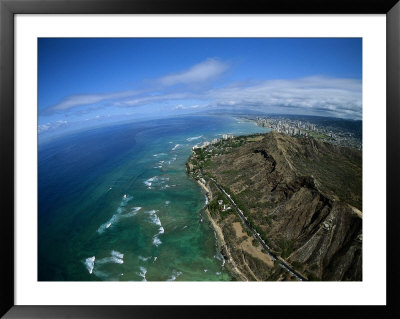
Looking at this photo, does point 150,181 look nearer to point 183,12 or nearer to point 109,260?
point 109,260

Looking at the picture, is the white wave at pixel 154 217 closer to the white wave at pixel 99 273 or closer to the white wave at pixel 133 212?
the white wave at pixel 133 212

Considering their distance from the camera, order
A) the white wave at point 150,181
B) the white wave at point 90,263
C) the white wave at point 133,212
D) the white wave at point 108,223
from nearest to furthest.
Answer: the white wave at point 90,263, the white wave at point 108,223, the white wave at point 133,212, the white wave at point 150,181

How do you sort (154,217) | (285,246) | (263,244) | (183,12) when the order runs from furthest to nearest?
1. (154,217)
2. (263,244)
3. (285,246)
4. (183,12)

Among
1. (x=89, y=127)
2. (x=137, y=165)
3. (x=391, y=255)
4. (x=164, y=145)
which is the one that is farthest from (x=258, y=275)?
(x=164, y=145)

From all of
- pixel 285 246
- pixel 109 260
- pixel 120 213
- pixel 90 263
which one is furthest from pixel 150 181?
pixel 285 246

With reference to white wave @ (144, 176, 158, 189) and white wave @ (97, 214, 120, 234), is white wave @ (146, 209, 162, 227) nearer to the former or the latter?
white wave @ (97, 214, 120, 234)

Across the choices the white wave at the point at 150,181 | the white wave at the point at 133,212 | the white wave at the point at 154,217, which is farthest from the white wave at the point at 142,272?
the white wave at the point at 150,181
